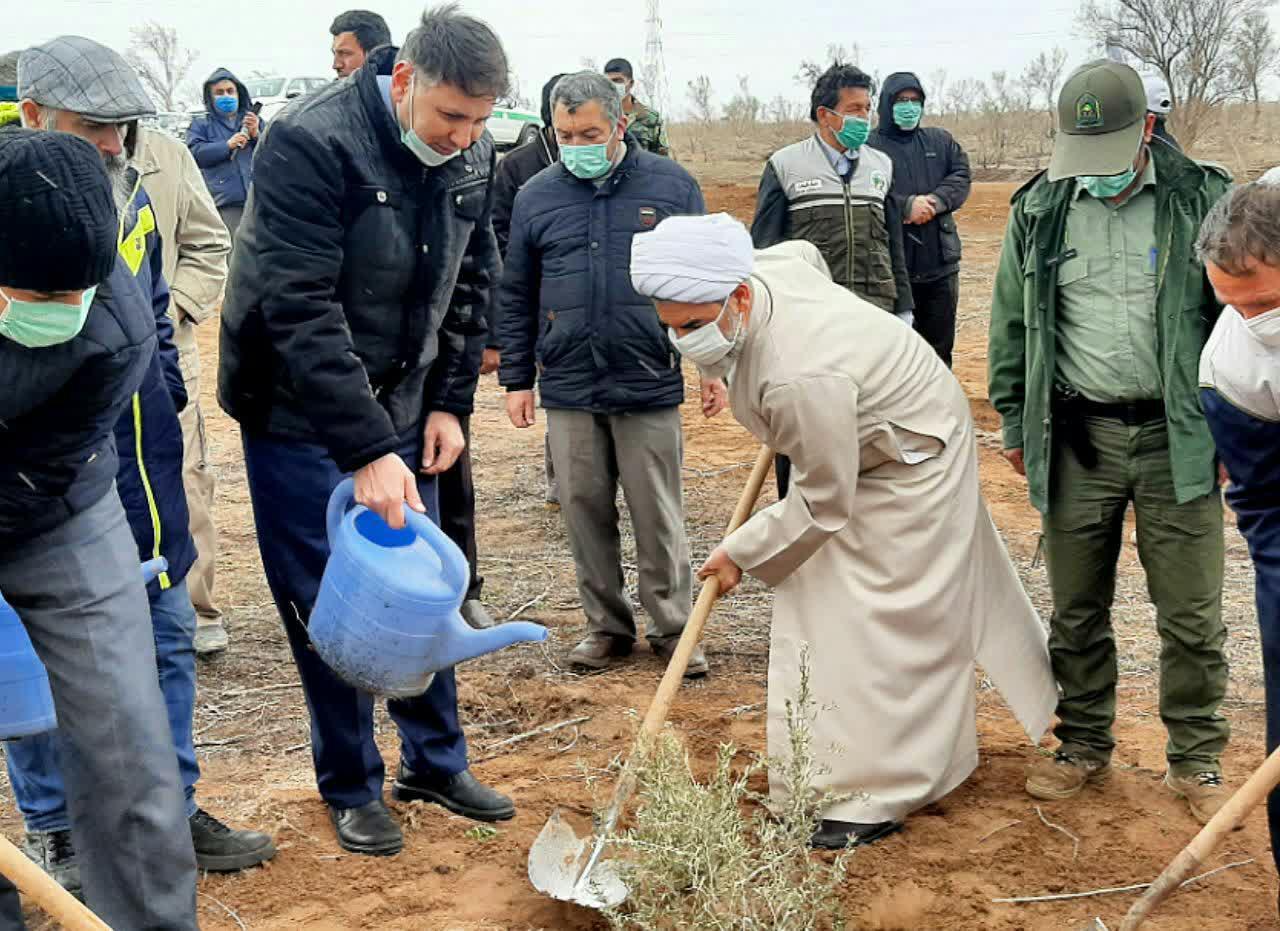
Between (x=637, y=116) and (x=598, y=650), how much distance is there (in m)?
3.45

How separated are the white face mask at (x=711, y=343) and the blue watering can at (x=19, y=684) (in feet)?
5.61

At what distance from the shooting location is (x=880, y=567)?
12.6 ft

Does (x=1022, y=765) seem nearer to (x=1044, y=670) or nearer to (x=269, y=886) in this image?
(x=1044, y=670)

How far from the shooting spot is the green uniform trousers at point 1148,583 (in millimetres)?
3820

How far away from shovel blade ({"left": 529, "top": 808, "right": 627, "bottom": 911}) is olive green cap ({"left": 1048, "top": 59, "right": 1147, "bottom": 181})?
210 centimetres

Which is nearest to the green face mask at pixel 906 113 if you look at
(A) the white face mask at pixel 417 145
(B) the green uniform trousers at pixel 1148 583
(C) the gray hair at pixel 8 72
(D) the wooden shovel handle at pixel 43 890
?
(B) the green uniform trousers at pixel 1148 583

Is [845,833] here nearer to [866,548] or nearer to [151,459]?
[866,548]

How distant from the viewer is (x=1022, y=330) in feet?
13.5

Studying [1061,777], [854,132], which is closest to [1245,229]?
[1061,777]

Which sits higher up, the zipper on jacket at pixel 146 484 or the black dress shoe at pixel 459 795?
the zipper on jacket at pixel 146 484

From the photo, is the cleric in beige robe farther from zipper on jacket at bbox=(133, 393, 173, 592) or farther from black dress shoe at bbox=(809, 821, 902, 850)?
zipper on jacket at bbox=(133, 393, 173, 592)

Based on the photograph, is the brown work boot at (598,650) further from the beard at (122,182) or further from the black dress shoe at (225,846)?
the beard at (122,182)

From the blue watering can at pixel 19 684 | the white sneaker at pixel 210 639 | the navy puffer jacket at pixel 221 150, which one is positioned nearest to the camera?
the blue watering can at pixel 19 684

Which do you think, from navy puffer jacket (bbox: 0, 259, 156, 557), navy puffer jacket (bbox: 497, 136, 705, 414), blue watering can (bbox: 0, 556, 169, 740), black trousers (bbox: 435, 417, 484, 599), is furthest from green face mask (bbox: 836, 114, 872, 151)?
blue watering can (bbox: 0, 556, 169, 740)
